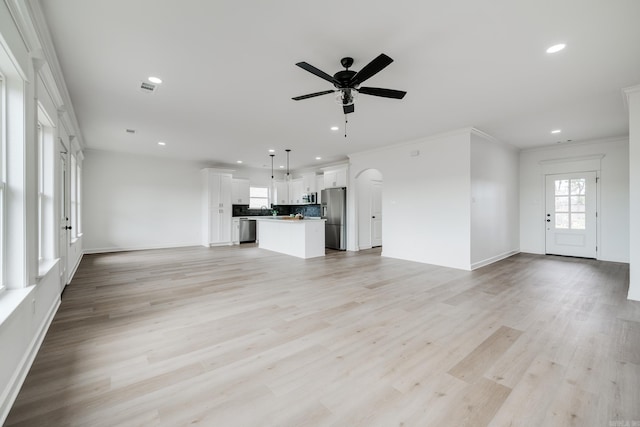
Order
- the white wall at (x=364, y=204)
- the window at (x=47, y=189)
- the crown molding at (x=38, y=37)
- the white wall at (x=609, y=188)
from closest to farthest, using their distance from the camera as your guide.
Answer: the crown molding at (x=38, y=37) < the window at (x=47, y=189) < the white wall at (x=609, y=188) < the white wall at (x=364, y=204)

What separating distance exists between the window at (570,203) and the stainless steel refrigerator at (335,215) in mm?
5224

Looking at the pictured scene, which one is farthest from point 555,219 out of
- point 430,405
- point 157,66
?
point 157,66

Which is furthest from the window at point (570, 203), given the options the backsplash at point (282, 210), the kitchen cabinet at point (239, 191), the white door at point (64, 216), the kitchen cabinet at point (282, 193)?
the white door at point (64, 216)

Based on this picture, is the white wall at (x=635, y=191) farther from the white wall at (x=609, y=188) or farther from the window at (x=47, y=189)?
the window at (x=47, y=189)

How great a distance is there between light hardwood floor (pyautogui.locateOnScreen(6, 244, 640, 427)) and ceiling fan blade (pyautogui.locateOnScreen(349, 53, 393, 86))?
95.0 inches

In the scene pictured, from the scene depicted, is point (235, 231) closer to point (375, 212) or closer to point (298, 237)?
point (298, 237)

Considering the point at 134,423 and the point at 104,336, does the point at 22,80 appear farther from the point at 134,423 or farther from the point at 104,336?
the point at 134,423

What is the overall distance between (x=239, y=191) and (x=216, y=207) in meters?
1.06

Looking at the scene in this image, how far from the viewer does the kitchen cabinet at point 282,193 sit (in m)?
10.3

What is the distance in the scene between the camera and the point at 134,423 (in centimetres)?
147

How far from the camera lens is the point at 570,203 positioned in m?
6.38

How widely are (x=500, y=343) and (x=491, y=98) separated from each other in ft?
10.2

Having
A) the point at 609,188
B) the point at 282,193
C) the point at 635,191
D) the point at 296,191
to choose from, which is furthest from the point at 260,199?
the point at 609,188

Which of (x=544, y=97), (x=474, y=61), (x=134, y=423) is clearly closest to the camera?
(x=134, y=423)
